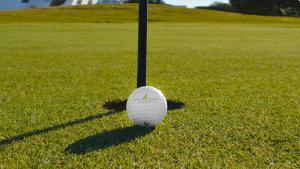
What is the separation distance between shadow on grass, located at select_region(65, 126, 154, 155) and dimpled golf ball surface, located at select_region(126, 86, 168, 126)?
90 mm

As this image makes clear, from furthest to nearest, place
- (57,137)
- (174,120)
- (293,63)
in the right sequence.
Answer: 1. (293,63)
2. (174,120)
3. (57,137)

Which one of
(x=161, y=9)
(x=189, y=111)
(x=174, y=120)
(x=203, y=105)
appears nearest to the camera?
(x=174, y=120)

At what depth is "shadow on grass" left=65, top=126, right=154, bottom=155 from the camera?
3.04 m

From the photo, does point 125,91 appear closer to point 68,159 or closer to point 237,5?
point 68,159

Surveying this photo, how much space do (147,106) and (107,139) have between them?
0.43 metres

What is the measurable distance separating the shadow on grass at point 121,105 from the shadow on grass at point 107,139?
866 mm

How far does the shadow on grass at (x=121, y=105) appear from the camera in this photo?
4.45m

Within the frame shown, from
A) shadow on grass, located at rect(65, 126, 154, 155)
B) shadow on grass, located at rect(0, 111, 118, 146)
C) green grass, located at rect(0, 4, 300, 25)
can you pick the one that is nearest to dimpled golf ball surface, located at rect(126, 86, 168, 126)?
shadow on grass, located at rect(65, 126, 154, 155)

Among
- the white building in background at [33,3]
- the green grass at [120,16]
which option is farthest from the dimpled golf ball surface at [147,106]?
the white building in background at [33,3]

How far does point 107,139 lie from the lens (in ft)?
10.7

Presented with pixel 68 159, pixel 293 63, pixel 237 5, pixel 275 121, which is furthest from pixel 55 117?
pixel 237 5

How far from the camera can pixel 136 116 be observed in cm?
351

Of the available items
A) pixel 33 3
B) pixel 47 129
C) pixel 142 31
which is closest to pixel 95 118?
pixel 47 129

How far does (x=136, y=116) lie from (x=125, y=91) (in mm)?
1953
